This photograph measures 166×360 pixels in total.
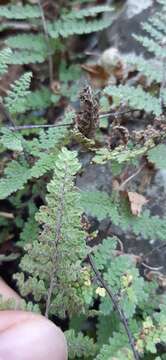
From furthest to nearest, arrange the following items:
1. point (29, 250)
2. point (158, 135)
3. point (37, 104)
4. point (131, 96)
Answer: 1. point (37, 104)
2. point (131, 96)
3. point (158, 135)
4. point (29, 250)

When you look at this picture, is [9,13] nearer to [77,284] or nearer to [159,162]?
[159,162]

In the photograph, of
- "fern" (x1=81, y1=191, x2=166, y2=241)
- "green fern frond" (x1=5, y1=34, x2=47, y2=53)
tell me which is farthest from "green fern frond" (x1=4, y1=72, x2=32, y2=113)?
"green fern frond" (x1=5, y1=34, x2=47, y2=53)

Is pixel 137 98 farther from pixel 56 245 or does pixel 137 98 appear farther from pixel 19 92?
pixel 56 245

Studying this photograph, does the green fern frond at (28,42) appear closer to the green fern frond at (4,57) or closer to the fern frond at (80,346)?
the green fern frond at (4,57)

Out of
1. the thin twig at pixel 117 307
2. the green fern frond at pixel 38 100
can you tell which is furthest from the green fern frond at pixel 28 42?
the thin twig at pixel 117 307

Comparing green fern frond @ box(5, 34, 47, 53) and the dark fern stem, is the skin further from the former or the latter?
green fern frond @ box(5, 34, 47, 53)

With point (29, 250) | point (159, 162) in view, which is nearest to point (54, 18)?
point (159, 162)
